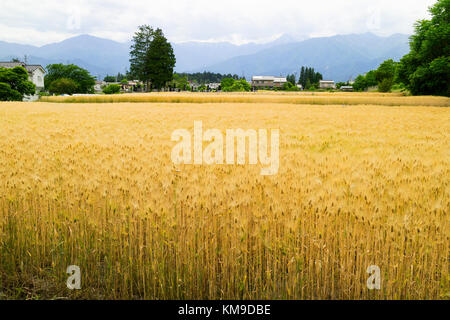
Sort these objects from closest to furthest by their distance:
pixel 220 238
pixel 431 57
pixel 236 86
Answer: pixel 220 238, pixel 431 57, pixel 236 86

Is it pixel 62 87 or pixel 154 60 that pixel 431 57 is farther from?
pixel 62 87

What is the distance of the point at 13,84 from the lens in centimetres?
5759

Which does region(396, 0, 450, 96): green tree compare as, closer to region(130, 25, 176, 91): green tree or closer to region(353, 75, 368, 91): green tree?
region(130, 25, 176, 91): green tree

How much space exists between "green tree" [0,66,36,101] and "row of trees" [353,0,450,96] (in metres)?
66.5

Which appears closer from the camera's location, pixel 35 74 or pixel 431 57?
pixel 431 57

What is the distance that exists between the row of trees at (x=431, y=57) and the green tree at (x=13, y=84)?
6650cm

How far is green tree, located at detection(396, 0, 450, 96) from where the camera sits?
126 feet

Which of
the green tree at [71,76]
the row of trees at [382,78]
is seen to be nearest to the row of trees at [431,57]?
the row of trees at [382,78]

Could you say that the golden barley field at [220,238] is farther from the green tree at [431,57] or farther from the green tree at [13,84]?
the green tree at [13,84]

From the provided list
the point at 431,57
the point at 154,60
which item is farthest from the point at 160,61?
the point at 431,57

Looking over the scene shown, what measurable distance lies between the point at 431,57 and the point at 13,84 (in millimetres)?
70869

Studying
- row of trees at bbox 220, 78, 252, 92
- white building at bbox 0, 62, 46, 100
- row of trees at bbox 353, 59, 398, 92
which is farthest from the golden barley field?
row of trees at bbox 220, 78, 252, 92

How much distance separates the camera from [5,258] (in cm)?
357

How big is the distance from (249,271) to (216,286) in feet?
1.32
